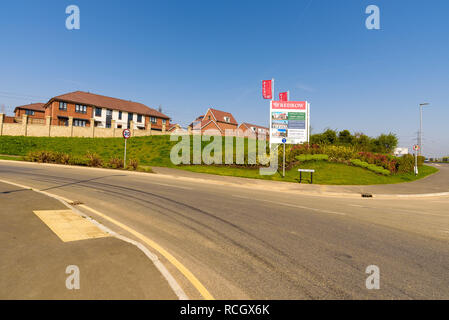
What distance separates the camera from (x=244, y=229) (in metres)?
6.11

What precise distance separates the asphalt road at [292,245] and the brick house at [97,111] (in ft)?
135

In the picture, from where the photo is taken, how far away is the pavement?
3.08 meters

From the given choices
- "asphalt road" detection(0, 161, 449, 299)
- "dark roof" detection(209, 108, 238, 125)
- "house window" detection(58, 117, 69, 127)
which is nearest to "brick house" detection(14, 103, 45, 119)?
"house window" detection(58, 117, 69, 127)

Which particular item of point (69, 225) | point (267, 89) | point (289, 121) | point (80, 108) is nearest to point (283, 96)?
point (267, 89)

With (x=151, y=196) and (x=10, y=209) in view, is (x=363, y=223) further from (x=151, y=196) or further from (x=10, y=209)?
(x=10, y=209)

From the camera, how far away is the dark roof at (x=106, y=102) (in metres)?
54.2

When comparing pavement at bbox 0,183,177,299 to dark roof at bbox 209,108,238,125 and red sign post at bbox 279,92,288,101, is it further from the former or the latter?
dark roof at bbox 209,108,238,125

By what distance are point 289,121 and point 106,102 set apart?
183ft

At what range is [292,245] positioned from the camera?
16.8 ft

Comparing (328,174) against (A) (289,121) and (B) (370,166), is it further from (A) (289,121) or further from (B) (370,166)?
(A) (289,121)

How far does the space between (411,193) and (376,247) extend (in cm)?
1265

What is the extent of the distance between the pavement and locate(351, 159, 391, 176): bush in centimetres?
2417

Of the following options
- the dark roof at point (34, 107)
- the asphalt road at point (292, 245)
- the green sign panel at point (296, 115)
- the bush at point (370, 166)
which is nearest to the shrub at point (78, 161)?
the asphalt road at point (292, 245)

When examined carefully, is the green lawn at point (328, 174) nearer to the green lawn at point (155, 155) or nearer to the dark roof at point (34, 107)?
the green lawn at point (155, 155)
